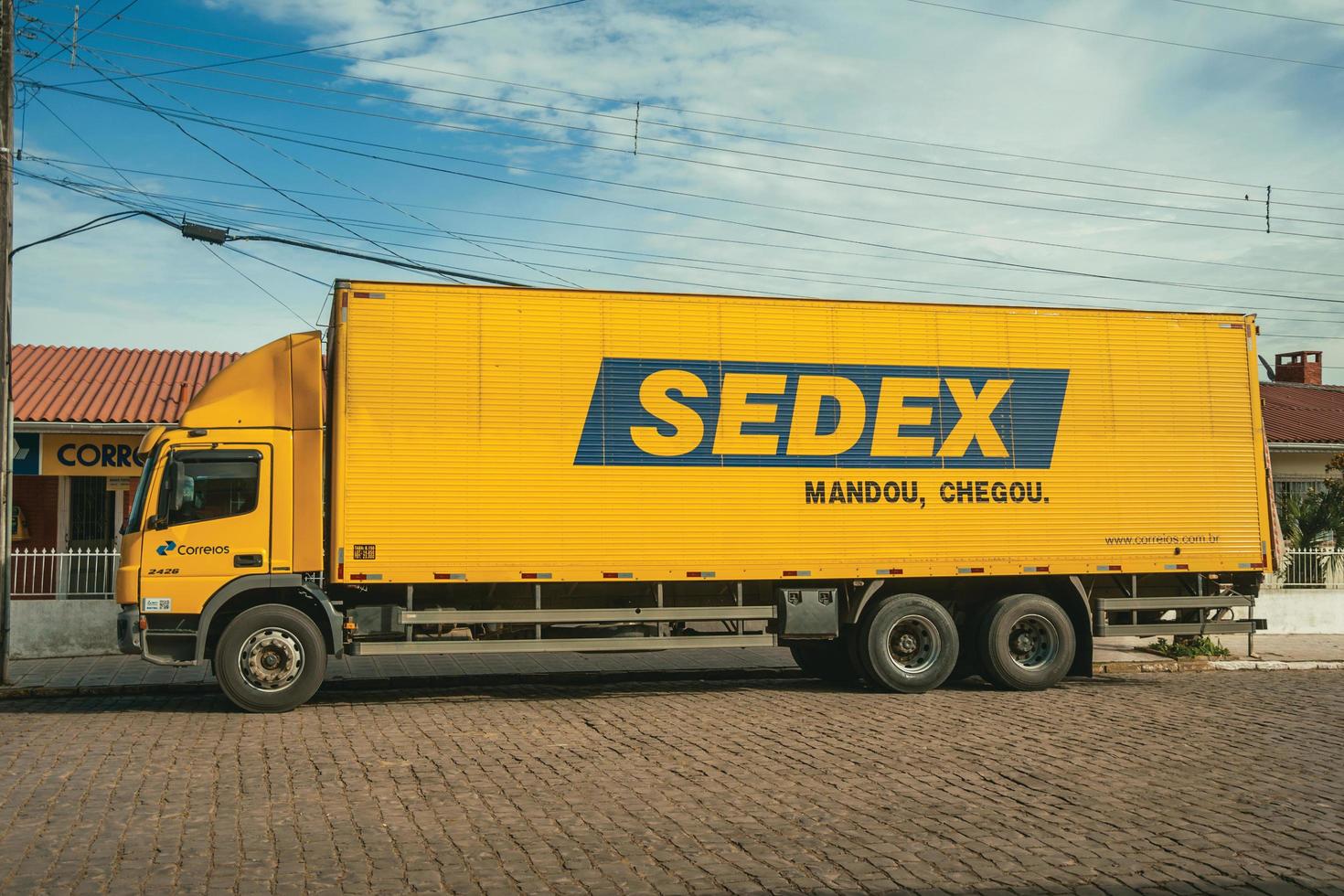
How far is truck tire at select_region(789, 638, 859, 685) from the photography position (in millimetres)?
14031

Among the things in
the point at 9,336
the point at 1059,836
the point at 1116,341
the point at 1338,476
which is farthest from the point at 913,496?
the point at 1338,476

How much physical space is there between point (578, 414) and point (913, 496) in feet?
12.2

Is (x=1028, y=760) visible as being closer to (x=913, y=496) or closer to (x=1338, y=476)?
(x=913, y=496)

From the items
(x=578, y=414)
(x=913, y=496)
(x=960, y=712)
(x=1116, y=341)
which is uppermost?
(x=1116, y=341)

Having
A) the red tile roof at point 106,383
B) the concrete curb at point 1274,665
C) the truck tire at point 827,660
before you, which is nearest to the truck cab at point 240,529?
the truck tire at point 827,660

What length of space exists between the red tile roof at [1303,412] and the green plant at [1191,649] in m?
6.08

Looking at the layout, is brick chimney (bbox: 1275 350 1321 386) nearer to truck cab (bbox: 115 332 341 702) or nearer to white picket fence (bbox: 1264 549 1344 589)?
white picket fence (bbox: 1264 549 1344 589)

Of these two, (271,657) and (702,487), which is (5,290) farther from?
(702,487)

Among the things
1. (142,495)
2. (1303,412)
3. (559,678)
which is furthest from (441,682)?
(1303,412)

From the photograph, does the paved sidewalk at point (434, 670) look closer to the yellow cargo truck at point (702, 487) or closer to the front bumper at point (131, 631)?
the yellow cargo truck at point (702, 487)

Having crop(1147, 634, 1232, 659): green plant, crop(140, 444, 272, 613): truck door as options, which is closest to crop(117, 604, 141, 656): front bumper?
crop(140, 444, 272, 613): truck door

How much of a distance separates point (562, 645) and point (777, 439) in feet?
10.2

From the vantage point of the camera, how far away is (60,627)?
55.1ft

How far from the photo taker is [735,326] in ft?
42.2
